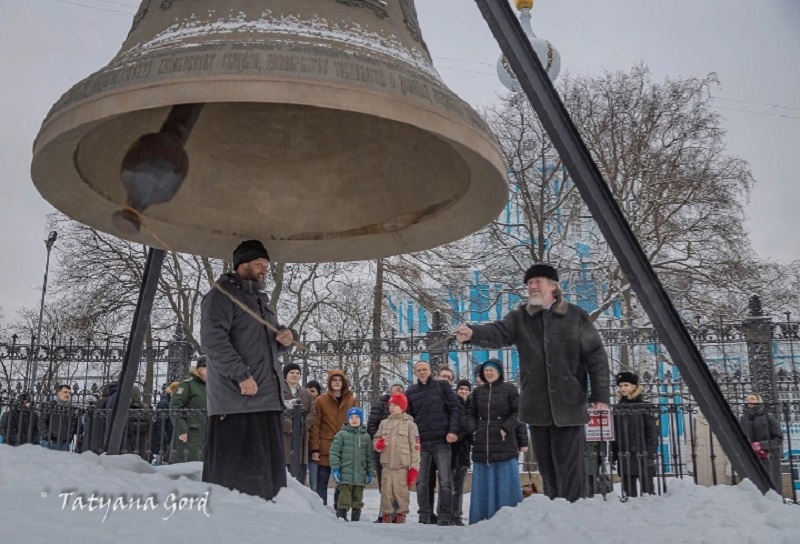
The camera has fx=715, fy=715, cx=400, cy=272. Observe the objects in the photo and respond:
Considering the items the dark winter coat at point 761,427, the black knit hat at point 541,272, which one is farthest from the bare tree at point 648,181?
the black knit hat at point 541,272

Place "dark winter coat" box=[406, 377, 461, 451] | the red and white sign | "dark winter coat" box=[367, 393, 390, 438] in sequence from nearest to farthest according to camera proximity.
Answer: "dark winter coat" box=[406, 377, 461, 451], the red and white sign, "dark winter coat" box=[367, 393, 390, 438]

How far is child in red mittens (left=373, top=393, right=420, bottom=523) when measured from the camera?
24.1ft

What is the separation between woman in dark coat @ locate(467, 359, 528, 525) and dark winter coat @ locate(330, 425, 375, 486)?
1316 mm

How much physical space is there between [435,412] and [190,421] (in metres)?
2.73

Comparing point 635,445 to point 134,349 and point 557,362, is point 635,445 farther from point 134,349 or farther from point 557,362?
point 134,349

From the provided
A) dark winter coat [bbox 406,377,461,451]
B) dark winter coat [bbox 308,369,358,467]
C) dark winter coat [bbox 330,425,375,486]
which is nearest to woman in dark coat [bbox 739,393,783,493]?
dark winter coat [bbox 406,377,461,451]

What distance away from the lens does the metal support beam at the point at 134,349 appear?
12.7 feet

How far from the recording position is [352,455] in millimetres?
7461

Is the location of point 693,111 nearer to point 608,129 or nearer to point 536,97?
point 608,129

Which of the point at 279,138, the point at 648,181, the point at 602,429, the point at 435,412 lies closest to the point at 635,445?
the point at 602,429

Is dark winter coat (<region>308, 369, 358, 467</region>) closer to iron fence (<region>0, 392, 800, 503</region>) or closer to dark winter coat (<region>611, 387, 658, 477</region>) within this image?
iron fence (<region>0, 392, 800, 503</region>)

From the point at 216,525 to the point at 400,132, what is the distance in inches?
77.0

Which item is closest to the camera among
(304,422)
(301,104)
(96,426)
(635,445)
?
(301,104)

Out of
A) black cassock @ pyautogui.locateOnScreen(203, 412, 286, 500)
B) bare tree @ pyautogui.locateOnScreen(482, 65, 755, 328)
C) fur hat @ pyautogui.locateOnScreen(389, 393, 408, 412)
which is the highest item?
bare tree @ pyautogui.locateOnScreen(482, 65, 755, 328)
